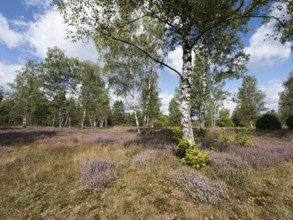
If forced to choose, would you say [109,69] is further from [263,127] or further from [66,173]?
[263,127]

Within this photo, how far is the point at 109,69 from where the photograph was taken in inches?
723

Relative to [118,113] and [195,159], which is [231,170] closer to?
[195,159]

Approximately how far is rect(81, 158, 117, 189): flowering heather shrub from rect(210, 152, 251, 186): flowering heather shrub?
359 centimetres

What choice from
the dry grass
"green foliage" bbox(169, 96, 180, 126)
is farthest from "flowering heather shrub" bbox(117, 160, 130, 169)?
"green foliage" bbox(169, 96, 180, 126)

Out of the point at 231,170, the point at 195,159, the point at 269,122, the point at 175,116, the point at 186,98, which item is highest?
the point at 186,98

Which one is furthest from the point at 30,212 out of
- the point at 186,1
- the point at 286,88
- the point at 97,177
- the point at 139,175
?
the point at 286,88

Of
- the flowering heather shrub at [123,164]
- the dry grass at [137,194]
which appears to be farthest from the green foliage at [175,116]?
the dry grass at [137,194]

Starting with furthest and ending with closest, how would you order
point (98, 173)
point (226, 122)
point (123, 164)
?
point (226, 122)
point (123, 164)
point (98, 173)

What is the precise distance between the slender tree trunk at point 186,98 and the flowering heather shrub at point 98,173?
10.5ft

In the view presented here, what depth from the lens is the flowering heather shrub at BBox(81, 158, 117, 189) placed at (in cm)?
486

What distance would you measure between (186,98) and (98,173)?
4.39 metres

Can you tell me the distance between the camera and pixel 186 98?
21.2ft

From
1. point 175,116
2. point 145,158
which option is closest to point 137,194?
point 145,158

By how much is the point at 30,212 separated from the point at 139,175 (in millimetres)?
3067
